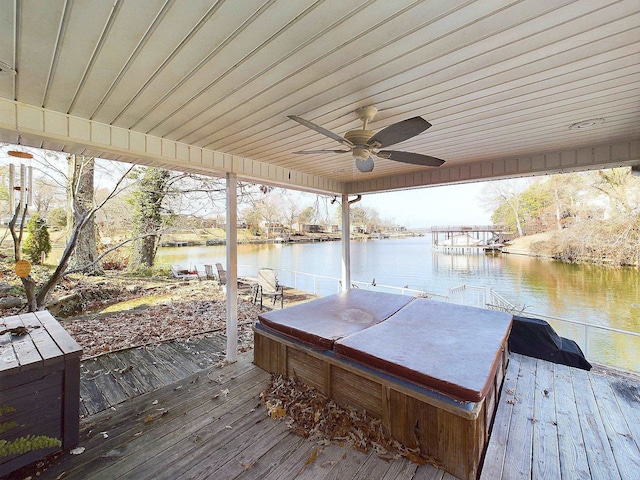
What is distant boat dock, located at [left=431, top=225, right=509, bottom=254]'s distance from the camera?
1369 cm

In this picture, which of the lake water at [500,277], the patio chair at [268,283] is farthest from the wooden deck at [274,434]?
the lake water at [500,277]

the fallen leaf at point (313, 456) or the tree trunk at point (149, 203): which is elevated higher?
the tree trunk at point (149, 203)

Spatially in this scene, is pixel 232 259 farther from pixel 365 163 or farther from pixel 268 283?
pixel 268 283

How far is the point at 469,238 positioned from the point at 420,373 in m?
16.2

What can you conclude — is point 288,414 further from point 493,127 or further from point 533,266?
point 533,266

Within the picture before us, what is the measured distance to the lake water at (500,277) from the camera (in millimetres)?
7703

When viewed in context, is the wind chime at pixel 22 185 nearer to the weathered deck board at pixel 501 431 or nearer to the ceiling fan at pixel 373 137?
the ceiling fan at pixel 373 137

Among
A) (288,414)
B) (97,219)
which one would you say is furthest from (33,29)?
(97,219)

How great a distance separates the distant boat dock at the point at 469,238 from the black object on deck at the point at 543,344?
426 inches

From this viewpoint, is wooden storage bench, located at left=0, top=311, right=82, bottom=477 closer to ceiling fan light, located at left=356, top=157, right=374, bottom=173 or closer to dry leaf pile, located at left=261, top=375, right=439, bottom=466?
dry leaf pile, located at left=261, top=375, right=439, bottom=466

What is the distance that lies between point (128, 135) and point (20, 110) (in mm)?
757

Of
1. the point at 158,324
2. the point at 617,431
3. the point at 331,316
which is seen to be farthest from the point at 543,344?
the point at 158,324

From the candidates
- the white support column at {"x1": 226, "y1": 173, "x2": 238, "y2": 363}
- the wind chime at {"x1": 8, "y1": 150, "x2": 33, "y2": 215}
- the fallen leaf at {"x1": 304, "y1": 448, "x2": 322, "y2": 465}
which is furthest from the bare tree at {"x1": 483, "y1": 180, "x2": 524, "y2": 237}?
the wind chime at {"x1": 8, "y1": 150, "x2": 33, "y2": 215}

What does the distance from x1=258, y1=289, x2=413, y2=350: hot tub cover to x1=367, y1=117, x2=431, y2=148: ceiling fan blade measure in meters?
1.87
